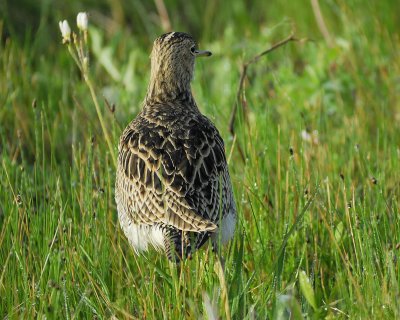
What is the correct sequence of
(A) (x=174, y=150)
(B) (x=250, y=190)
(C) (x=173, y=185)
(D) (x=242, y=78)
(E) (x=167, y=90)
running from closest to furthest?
(C) (x=173, y=185) < (A) (x=174, y=150) < (B) (x=250, y=190) < (E) (x=167, y=90) < (D) (x=242, y=78)

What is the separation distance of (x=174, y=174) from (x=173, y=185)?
2.8 inches

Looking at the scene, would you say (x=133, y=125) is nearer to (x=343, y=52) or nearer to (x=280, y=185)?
(x=280, y=185)

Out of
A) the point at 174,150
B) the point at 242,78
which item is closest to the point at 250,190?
the point at 174,150

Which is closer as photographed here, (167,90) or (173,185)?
(173,185)

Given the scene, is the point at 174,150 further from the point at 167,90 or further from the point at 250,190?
the point at 167,90

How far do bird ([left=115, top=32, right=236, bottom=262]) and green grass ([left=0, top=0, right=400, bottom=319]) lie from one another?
0.14m

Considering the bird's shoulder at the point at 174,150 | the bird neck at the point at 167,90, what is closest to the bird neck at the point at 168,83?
the bird neck at the point at 167,90

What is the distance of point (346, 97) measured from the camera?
820cm

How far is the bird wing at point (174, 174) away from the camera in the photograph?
4.90 meters

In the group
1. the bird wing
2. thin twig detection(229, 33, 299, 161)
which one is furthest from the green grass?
the bird wing

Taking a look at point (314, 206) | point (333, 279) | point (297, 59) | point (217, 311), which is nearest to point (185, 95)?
point (314, 206)

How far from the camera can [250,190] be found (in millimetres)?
5348

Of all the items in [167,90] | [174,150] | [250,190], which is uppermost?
[167,90]

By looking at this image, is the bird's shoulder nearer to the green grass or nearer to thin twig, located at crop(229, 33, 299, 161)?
the green grass
